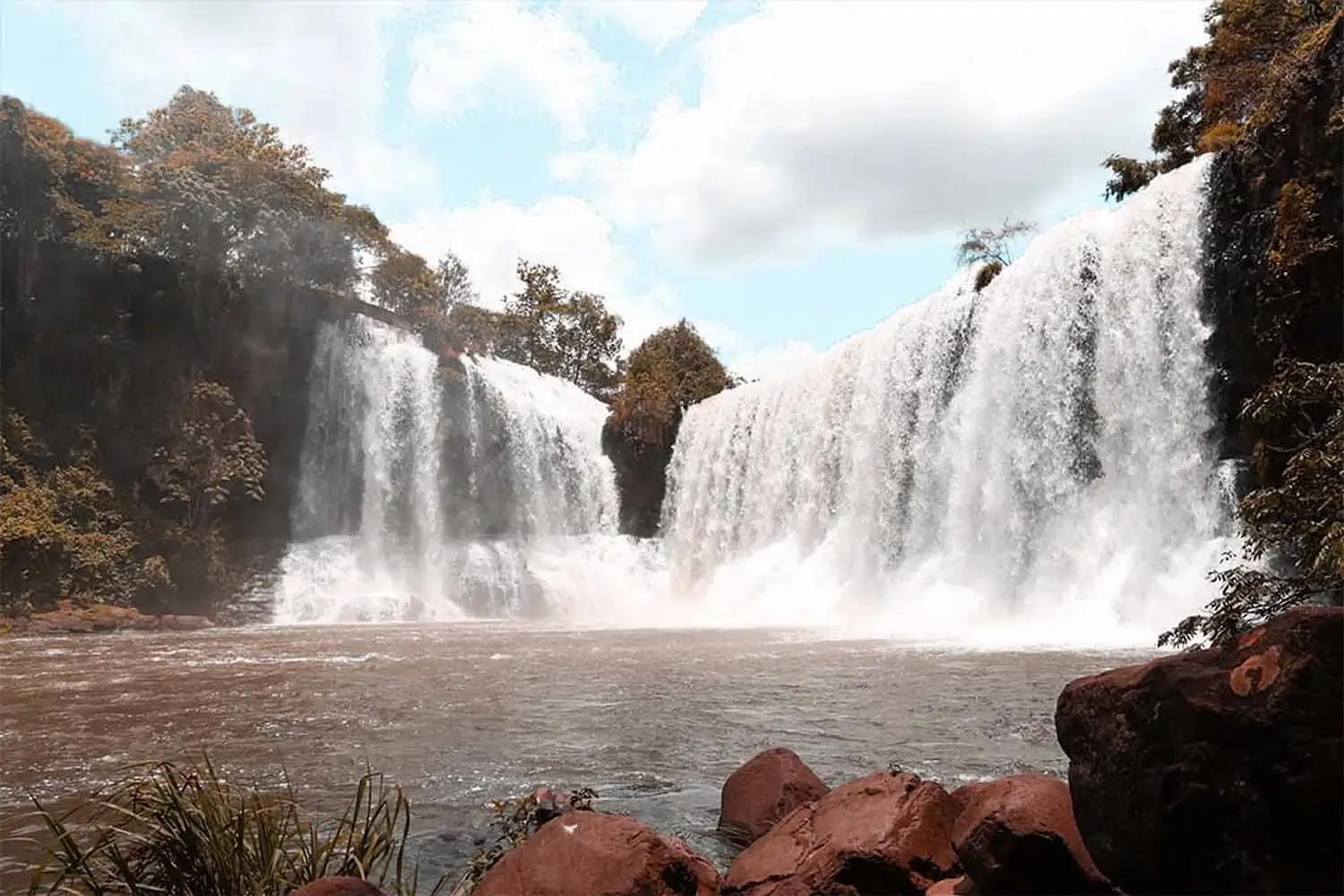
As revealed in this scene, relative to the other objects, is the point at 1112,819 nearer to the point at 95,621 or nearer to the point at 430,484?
the point at 95,621

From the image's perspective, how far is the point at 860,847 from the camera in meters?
3.72

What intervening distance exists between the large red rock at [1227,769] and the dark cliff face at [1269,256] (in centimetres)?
1332

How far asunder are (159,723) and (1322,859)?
8.48 meters

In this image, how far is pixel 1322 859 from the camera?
2756 millimetres

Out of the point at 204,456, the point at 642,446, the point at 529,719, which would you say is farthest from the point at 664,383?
the point at 529,719

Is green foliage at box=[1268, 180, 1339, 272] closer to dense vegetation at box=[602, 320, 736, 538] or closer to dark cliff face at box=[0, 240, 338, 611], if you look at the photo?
dense vegetation at box=[602, 320, 736, 538]

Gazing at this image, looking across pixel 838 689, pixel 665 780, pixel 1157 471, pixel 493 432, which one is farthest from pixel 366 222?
pixel 665 780

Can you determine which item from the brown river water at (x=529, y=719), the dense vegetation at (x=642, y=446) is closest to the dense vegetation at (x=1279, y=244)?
the brown river water at (x=529, y=719)

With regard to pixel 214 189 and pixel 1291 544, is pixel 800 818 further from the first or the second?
pixel 214 189

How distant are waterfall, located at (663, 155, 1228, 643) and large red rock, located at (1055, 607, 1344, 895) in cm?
1171

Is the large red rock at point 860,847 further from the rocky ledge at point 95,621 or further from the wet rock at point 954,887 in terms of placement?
the rocky ledge at point 95,621

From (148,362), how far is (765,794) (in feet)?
93.3

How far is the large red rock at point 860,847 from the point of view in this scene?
3691 millimetres

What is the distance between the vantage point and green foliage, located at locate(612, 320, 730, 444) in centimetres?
3241
